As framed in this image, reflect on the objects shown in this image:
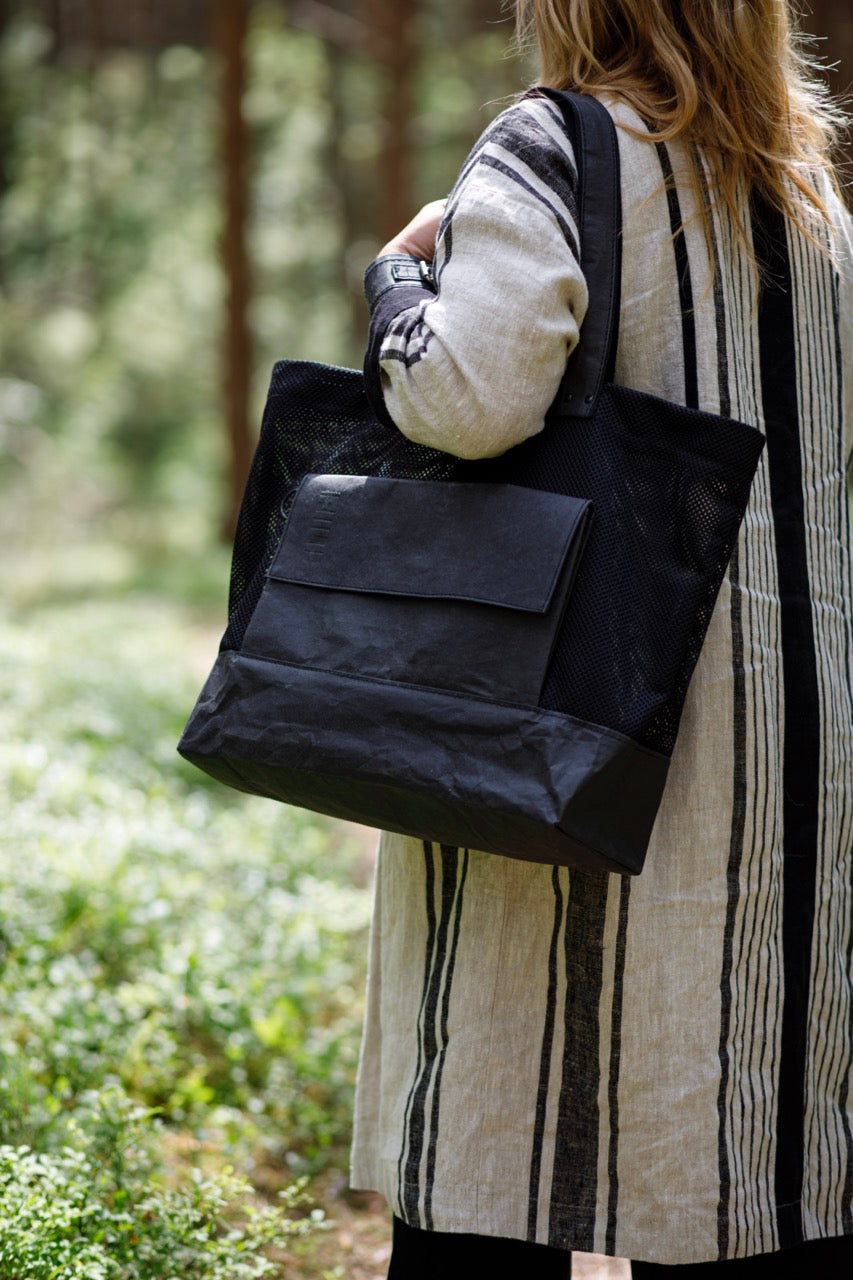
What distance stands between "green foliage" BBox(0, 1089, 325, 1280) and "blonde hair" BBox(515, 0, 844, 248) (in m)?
1.79

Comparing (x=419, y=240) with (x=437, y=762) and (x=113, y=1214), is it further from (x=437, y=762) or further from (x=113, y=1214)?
(x=113, y=1214)

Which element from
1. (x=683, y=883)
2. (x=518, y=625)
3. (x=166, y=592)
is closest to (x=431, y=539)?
(x=518, y=625)

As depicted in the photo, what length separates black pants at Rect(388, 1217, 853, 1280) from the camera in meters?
1.61

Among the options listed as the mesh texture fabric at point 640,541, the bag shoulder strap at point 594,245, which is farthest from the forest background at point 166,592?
the mesh texture fabric at point 640,541

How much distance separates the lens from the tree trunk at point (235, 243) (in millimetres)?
13148

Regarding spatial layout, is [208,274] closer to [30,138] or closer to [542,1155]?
[30,138]

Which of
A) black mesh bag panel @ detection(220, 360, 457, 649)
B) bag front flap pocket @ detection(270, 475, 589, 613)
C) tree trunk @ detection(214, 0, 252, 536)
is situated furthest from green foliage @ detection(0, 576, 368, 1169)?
tree trunk @ detection(214, 0, 252, 536)

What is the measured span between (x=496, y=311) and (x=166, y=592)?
35.2ft

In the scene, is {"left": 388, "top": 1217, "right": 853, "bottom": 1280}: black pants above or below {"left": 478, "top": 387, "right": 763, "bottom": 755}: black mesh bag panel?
below

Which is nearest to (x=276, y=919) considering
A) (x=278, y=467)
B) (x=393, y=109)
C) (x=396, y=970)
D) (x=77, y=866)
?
(x=77, y=866)

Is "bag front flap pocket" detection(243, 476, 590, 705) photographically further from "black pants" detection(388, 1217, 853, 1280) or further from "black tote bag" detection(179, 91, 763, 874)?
"black pants" detection(388, 1217, 853, 1280)

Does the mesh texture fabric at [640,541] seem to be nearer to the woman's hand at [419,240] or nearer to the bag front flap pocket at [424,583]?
the bag front flap pocket at [424,583]

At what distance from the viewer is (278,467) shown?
1.71 m

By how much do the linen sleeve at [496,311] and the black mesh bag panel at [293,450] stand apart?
0.13m
